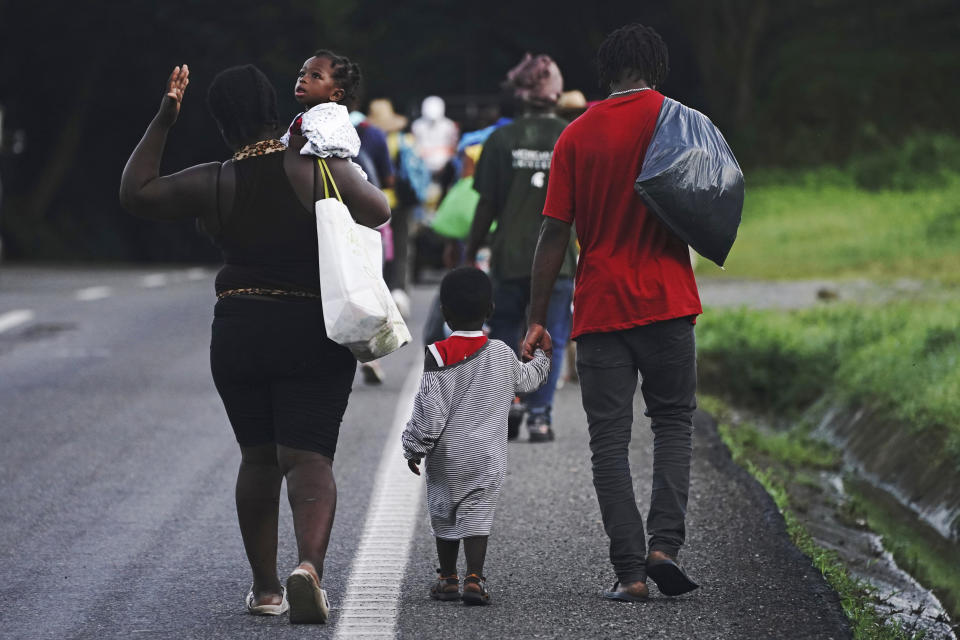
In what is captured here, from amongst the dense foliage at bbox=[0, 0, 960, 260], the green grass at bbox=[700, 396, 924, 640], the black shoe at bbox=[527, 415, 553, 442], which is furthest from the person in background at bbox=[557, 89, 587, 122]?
the dense foliage at bbox=[0, 0, 960, 260]

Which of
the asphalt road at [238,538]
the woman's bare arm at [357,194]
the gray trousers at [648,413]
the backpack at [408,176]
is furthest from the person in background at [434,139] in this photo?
the woman's bare arm at [357,194]

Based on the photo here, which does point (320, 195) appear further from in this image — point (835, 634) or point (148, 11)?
point (148, 11)

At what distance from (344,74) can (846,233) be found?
66.5 feet

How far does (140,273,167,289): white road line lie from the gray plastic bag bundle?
16240mm

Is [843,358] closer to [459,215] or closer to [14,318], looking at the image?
[459,215]

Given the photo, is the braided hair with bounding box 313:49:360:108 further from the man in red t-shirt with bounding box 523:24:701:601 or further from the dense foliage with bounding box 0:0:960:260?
the dense foliage with bounding box 0:0:960:260

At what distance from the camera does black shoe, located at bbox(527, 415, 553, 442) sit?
28.7 feet

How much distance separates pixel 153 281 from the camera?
22.5 m

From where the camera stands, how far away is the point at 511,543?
6312mm

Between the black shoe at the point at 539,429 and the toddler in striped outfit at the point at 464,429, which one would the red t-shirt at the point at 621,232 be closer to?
the toddler in striped outfit at the point at 464,429

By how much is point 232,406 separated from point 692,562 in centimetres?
178

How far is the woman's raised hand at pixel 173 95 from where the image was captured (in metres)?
5.00

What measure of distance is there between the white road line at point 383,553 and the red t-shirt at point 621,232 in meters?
1.07

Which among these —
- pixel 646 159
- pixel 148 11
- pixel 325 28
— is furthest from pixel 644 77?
pixel 325 28
